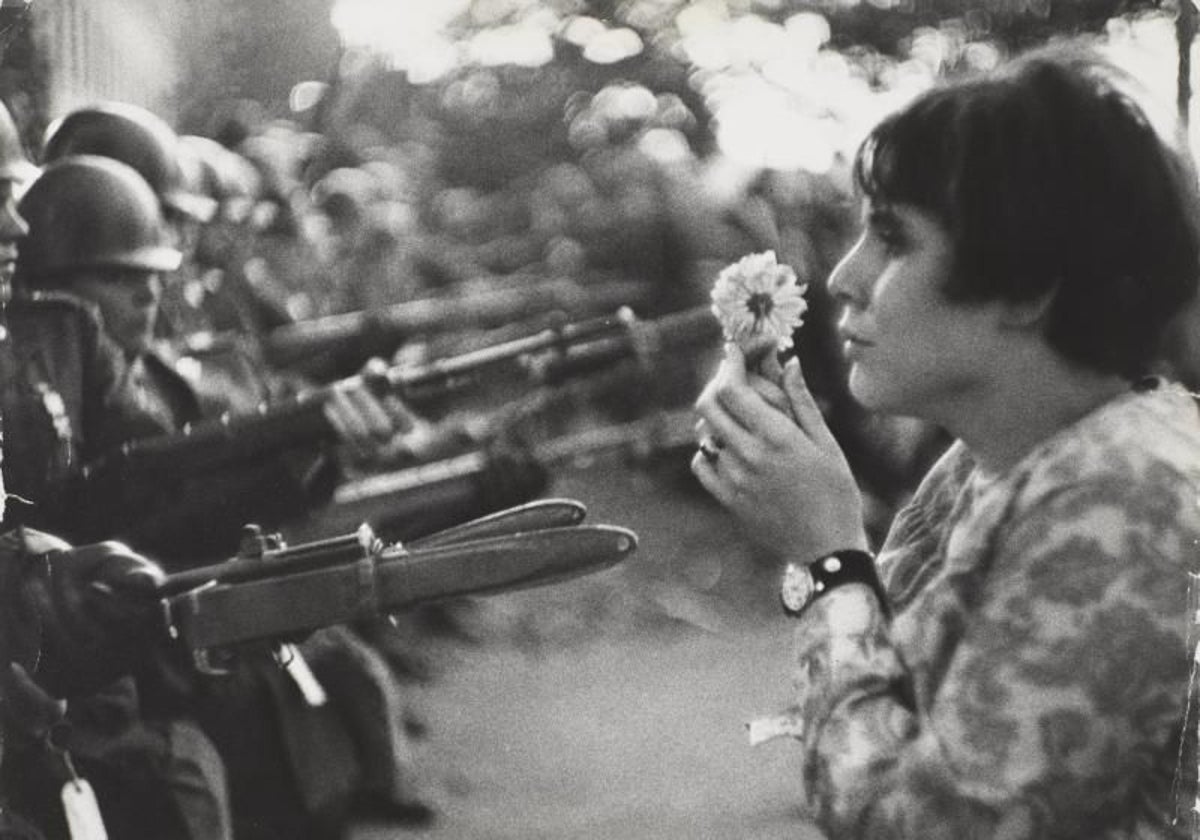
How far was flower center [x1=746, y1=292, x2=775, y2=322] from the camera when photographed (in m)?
2.07

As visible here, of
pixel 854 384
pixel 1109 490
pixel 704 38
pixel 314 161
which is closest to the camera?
pixel 1109 490

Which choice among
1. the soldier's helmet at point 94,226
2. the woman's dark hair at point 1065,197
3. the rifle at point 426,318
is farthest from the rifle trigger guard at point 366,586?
the woman's dark hair at point 1065,197

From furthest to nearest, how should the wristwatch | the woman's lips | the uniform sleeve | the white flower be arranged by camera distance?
1. the white flower
2. the woman's lips
3. the wristwatch
4. the uniform sleeve

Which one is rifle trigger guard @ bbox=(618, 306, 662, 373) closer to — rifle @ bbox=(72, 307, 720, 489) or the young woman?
rifle @ bbox=(72, 307, 720, 489)

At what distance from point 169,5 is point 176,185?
32 centimetres

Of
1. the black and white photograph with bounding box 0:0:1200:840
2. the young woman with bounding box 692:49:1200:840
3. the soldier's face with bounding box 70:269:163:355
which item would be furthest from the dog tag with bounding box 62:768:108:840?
the young woman with bounding box 692:49:1200:840

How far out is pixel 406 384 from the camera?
2.41m

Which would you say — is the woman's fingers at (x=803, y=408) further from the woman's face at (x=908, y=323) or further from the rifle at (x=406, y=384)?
the rifle at (x=406, y=384)

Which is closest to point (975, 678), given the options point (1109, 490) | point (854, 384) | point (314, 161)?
point (1109, 490)

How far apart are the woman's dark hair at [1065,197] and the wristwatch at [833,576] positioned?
1.14 ft

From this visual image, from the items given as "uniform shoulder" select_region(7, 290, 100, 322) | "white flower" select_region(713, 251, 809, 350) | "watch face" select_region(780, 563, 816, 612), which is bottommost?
"watch face" select_region(780, 563, 816, 612)

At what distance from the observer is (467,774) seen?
92.9 inches

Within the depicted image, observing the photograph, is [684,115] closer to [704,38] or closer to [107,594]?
[704,38]

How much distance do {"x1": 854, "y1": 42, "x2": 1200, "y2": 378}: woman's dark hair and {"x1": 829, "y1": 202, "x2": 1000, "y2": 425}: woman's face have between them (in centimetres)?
3
